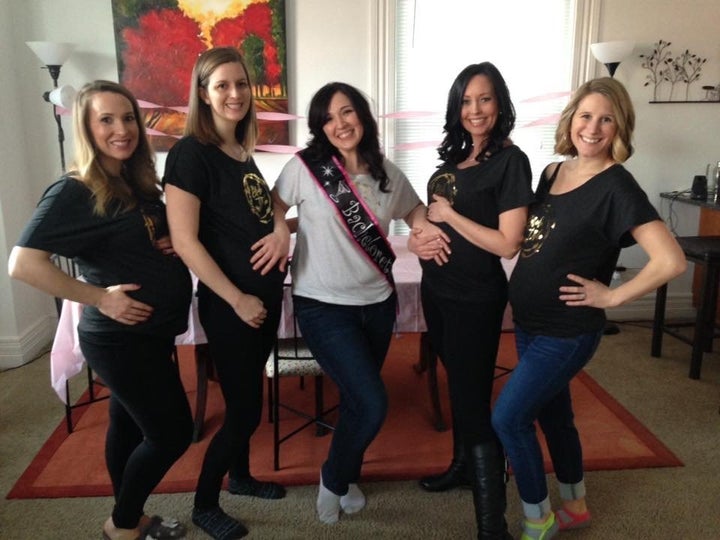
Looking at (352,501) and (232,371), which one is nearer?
(232,371)

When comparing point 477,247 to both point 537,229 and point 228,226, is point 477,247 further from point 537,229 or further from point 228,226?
point 228,226

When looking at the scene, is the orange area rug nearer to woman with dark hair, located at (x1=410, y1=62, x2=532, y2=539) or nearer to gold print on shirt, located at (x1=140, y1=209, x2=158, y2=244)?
woman with dark hair, located at (x1=410, y1=62, x2=532, y2=539)

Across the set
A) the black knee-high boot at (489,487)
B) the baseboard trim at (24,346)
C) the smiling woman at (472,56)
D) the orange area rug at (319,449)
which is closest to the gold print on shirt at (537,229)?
the black knee-high boot at (489,487)

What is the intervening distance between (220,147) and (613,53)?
8.90ft

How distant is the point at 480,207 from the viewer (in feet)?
5.00

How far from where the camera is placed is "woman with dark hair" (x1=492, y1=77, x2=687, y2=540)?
53.5 inches

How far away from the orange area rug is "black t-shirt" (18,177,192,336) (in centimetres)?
87

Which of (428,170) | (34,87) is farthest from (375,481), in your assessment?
(34,87)

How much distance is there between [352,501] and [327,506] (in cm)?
12

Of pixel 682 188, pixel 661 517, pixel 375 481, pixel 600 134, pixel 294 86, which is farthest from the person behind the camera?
pixel 682 188

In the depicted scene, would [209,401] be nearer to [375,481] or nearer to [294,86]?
[375,481]

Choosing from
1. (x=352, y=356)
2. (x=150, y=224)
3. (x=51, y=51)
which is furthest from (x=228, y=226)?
(x=51, y=51)

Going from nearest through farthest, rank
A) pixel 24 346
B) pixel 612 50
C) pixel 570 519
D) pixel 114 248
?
1. pixel 114 248
2. pixel 570 519
3. pixel 24 346
4. pixel 612 50

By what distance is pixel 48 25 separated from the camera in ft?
10.6
